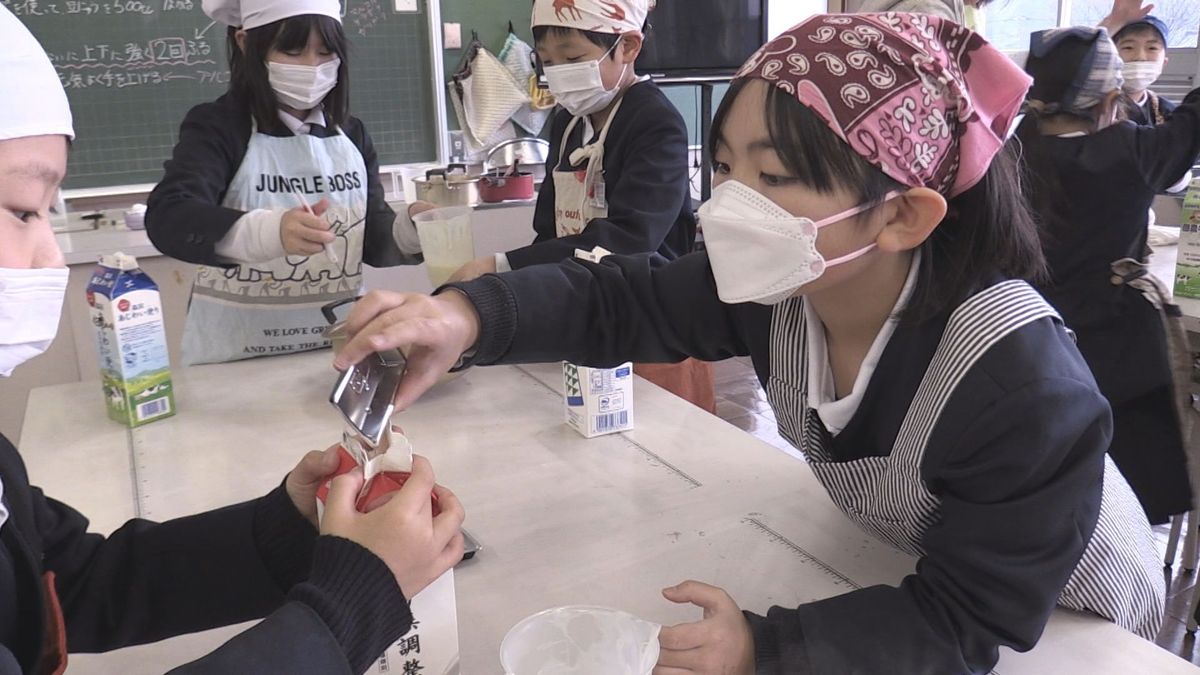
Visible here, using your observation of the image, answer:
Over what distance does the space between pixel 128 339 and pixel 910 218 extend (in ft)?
3.63

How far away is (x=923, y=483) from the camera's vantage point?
0.83 m

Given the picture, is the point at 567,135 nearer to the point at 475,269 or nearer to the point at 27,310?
the point at 475,269

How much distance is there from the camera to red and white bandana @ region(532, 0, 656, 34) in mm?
1742

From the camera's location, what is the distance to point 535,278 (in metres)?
1.10

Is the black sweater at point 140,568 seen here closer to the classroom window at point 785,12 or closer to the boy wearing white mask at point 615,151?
the boy wearing white mask at point 615,151

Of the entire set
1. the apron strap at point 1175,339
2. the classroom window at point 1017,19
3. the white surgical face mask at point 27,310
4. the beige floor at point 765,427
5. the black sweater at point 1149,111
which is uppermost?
the classroom window at point 1017,19

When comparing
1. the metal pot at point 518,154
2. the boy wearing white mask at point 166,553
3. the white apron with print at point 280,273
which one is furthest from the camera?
the metal pot at point 518,154

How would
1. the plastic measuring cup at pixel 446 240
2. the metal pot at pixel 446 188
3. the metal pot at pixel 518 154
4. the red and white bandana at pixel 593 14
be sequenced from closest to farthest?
the plastic measuring cup at pixel 446 240
the red and white bandana at pixel 593 14
the metal pot at pixel 446 188
the metal pot at pixel 518 154

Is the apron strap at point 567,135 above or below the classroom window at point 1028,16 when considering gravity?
below

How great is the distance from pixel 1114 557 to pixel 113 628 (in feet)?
3.17

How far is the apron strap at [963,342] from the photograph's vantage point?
0.79 metres

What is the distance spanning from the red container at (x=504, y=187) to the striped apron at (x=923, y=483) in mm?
2426

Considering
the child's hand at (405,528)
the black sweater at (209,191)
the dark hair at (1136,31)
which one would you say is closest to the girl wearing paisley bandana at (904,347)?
the child's hand at (405,528)

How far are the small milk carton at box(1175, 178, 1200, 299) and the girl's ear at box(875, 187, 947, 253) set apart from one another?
132cm
